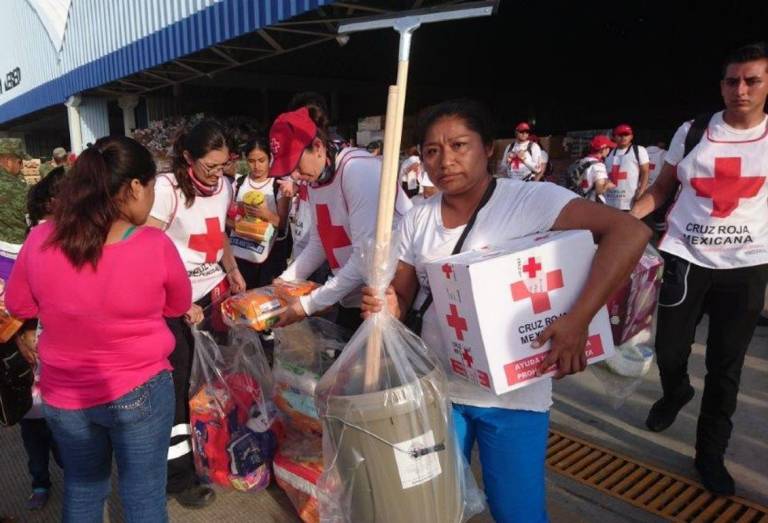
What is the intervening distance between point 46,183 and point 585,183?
568 cm

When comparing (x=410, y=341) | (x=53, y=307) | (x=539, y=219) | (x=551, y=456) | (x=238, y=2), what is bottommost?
(x=551, y=456)

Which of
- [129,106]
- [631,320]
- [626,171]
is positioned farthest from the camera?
[129,106]

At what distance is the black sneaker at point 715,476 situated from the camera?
7.61ft

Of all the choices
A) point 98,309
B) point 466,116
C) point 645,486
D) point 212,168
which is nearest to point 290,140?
point 212,168

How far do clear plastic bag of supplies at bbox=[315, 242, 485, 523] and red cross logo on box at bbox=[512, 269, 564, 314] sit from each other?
285mm

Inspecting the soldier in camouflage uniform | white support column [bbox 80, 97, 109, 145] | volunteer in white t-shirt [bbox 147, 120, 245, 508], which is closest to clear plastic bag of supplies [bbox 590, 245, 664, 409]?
volunteer in white t-shirt [bbox 147, 120, 245, 508]

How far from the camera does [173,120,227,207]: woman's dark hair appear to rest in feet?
8.06

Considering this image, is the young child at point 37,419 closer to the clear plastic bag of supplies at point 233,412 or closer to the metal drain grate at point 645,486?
the clear plastic bag of supplies at point 233,412

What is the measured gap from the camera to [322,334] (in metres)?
2.25

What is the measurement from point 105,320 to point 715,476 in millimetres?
2434

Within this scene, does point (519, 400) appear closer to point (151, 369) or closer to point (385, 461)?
point (385, 461)

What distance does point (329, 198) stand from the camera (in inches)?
91.0

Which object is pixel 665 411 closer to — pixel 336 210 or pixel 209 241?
pixel 336 210

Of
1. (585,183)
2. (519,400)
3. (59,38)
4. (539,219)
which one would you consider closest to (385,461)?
(519,400)
